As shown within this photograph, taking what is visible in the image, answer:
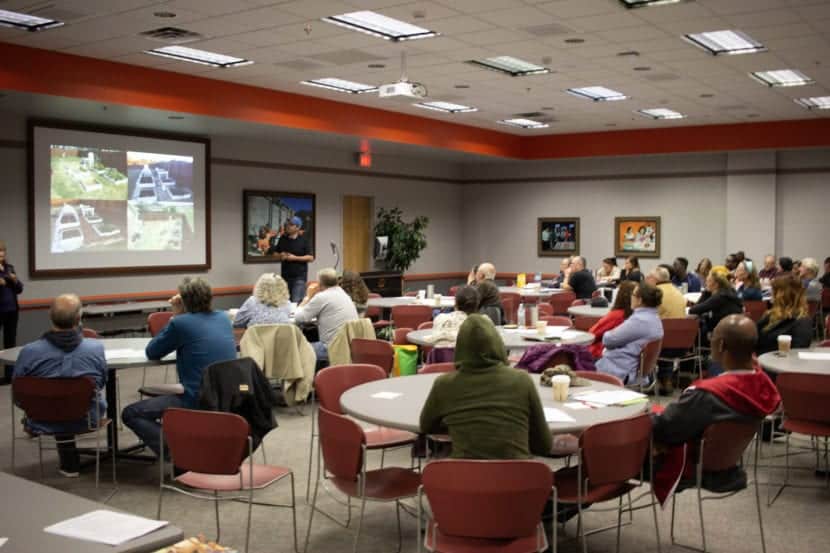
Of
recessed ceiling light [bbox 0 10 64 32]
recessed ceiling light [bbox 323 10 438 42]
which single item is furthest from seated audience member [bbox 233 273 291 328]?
recessed ceiling light [bbox 0 10 64 32]

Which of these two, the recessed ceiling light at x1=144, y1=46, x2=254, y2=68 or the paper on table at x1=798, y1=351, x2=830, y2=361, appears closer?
the paper on table at x1=798, y1=351, x2=830, y2=361

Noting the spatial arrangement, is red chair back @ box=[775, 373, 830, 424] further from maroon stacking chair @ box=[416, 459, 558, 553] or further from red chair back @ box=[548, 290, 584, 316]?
red chair back @ box=[548, 290, 584, 316]

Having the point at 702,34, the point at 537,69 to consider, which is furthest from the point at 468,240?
the point at 702,34

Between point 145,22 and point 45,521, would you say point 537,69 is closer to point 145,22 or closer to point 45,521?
point 145,22

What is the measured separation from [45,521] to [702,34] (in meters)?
7.73

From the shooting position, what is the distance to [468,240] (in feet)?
60.5

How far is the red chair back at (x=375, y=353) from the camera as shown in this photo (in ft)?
19.9

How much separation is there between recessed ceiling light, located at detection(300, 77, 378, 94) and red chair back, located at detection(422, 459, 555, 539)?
26.3 feet

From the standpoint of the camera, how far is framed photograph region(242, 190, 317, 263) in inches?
514

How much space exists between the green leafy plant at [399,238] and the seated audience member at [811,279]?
22.2 ft

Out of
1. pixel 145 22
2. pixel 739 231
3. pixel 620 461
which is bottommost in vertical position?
pixel 620 461

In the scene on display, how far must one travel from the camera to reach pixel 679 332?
7617 mm

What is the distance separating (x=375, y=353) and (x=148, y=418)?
65.5 inches

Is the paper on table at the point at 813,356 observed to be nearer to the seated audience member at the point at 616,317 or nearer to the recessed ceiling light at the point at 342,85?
the seated audience member at the point at 616,317
